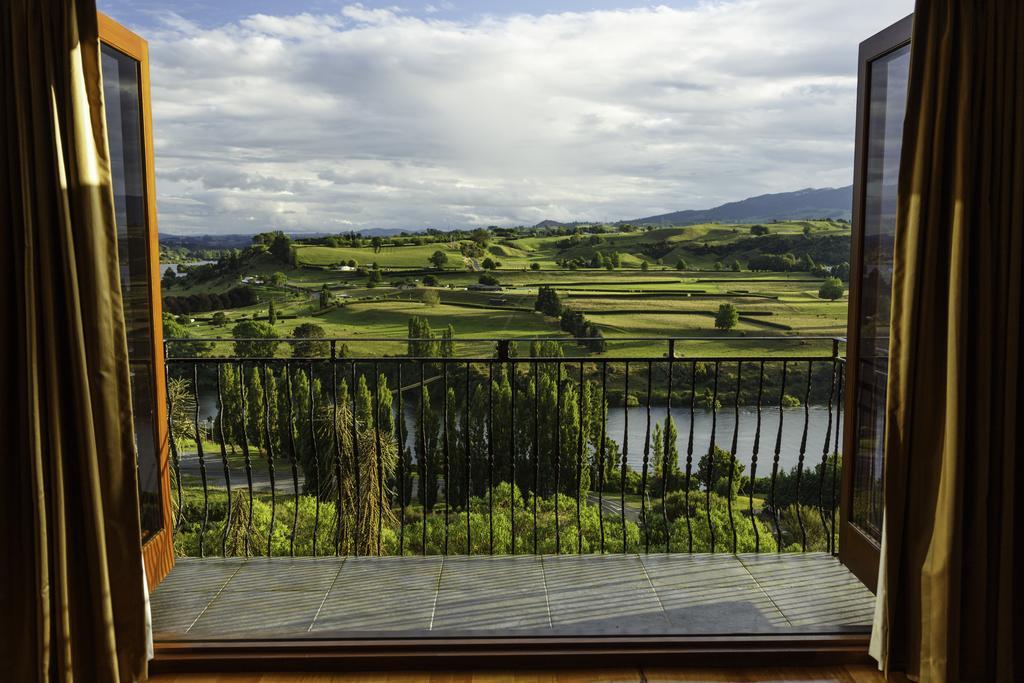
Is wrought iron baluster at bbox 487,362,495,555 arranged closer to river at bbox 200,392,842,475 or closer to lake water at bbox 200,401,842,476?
river at bbox 200,392,842,475

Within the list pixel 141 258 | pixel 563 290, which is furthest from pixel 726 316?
pixel 141 258

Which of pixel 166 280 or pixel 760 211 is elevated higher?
pixel 760 211

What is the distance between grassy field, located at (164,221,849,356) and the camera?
2620 centimetres

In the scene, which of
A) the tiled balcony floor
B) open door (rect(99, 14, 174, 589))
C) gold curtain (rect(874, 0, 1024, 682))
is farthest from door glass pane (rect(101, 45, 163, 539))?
gold curtain (rect(874, 0, 1024, 682))

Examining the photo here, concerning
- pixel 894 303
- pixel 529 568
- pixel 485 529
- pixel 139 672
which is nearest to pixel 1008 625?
pixel 894 303

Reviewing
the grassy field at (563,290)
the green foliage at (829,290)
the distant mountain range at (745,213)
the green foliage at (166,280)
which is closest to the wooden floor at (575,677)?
the green foliage at (166,280)

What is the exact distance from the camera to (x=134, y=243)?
2.48 m

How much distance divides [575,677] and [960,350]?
5.03 ft

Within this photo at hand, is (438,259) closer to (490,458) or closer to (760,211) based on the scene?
(760,211)

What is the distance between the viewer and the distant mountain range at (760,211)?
22.1m

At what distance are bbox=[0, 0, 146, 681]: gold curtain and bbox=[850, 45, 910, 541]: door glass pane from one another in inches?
97.7

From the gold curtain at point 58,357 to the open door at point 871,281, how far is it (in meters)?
2.48

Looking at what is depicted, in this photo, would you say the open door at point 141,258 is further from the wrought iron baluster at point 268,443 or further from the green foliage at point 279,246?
the green foliage at point 279,246

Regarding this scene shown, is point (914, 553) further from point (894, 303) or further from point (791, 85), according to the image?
point (791, 85)
